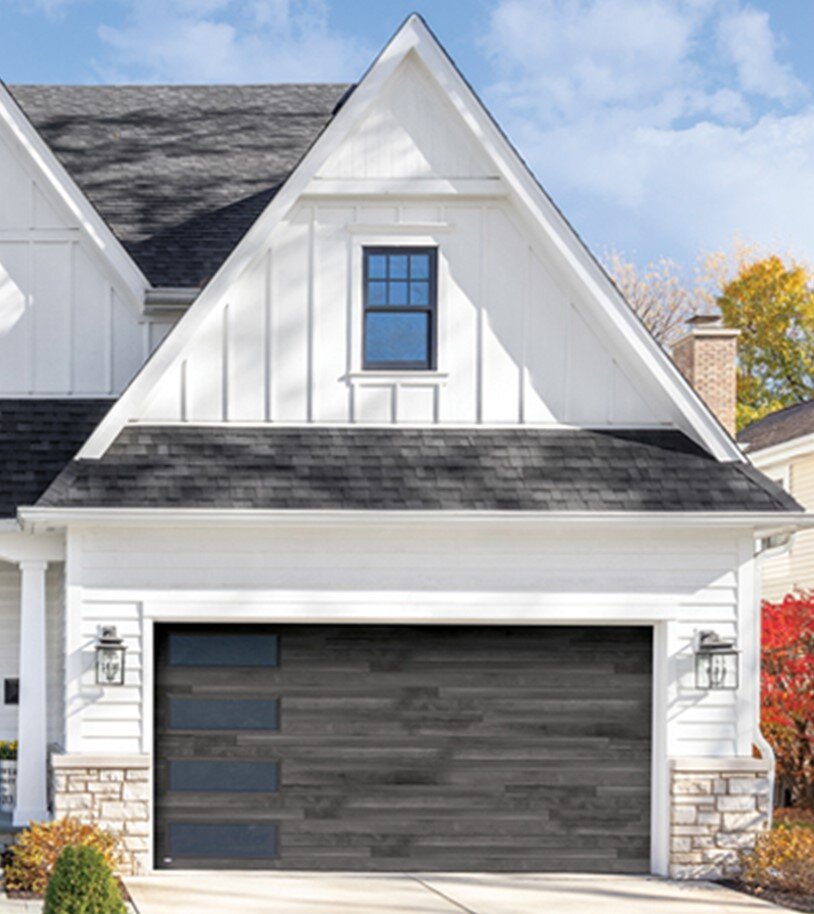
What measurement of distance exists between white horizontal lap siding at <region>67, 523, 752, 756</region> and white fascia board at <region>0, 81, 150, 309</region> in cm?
372

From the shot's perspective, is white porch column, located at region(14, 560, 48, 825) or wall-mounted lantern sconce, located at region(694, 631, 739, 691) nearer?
wall-mounted lantern sconce, located at region(694, 631, 739, 691)

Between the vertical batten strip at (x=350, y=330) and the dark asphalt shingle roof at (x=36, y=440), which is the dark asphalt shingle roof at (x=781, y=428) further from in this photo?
the dark asphalt shingle roof at (x=36, y=440)

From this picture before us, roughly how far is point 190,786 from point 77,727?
45.0 inches

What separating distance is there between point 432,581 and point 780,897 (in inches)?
152

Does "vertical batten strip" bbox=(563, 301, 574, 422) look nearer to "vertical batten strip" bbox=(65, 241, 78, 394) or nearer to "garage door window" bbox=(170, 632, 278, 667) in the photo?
"garage door window" bbox=(170, 632, 278, 667)

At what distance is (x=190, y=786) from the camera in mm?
13141

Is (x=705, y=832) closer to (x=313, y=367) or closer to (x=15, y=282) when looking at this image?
(x=313, y=367)

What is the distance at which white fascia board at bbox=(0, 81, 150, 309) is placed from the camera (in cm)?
1550

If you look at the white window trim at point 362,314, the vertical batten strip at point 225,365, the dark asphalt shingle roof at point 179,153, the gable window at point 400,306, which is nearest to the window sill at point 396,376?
the white window trim at point 362,314

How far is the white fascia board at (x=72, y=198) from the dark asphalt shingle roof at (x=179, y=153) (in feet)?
2.21

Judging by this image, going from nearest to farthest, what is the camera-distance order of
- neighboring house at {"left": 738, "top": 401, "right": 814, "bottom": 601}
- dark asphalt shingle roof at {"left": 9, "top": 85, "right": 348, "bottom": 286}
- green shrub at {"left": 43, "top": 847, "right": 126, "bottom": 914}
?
1. green shrub at {"left": 43, "top": 847, "right": 126, "bottom": 914}
2. dark asphalt shingle roof at {"left": 9, "top": 85, "right": 348, "bottom": 286}
3. neighboring house at {"left": 738, "top": 401, "right": 814, "bottom": 601}

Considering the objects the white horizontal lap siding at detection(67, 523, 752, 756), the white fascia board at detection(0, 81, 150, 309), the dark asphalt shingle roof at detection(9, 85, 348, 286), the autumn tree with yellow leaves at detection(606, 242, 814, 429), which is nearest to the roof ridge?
the dark asphalt shingle roof at detection(9, 85, 348, 286)

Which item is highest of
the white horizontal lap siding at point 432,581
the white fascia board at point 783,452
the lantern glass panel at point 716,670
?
the white fascia board at point 783,452

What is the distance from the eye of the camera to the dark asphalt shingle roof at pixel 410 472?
42.1 feet
